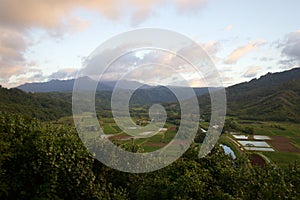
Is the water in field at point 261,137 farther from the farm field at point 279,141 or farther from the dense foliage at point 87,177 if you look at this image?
the dense foliage at point 87,177

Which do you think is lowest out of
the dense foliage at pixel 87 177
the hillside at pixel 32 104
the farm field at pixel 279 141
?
the farm field at pixel 279 141

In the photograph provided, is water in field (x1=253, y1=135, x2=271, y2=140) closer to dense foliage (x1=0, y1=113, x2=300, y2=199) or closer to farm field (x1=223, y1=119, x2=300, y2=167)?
farm field (x1=223, y1=119, x2=300, y2=167)

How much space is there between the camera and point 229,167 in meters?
16.9

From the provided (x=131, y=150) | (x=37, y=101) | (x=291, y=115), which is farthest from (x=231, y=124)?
(x=37, y=101)

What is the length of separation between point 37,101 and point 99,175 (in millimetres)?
158474

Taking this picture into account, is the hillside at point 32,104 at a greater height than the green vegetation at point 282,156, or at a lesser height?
greater

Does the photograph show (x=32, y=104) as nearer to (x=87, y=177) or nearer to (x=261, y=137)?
(x=261, y=137)

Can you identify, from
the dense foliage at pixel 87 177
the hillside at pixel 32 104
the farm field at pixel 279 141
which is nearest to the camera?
the dense foliage at pixel 87 177

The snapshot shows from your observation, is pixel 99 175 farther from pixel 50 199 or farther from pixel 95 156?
pixel 50 199

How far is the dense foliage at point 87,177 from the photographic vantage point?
13.8 metres

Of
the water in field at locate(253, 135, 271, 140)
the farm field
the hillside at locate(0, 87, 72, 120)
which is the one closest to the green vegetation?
the farm field

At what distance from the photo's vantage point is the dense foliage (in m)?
13.8

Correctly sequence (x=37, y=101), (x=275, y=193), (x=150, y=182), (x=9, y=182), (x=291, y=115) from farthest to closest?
(x=37, y=101) → (x=291, y=115) → (x=150, y=182) → (x=9, y=182) → (x=275, y=193)

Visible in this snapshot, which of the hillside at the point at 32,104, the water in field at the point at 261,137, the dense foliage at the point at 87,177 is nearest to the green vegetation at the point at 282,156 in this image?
the water in field at the point at 261,137
